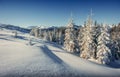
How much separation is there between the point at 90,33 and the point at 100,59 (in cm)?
799

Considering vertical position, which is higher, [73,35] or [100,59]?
[73,35]

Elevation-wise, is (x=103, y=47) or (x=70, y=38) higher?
(x=70, y=38)

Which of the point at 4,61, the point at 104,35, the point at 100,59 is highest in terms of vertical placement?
the point at 104,35

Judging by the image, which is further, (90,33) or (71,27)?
(71,27)

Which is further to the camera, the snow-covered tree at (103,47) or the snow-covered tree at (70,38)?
the snow-covered tree at (70,38)

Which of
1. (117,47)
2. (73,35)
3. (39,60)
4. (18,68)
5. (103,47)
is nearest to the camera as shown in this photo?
(18,68)

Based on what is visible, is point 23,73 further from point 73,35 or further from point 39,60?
point 73,35

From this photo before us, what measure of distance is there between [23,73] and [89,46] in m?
33.2

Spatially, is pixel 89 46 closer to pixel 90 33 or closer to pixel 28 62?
pixel 90 33

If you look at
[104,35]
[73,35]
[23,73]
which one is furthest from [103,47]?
[23,73]

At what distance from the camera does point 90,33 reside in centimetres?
4991

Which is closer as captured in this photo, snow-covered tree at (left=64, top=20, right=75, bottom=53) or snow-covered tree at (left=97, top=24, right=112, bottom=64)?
snow-covered tree at (left=97, top=24, right=112, bottom=64)

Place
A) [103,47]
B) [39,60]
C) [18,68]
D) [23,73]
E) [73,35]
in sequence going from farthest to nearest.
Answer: [73,35] < [103,47] < [39,60] < [18,68] < [23,73]

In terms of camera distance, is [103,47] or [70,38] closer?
[103,47]
